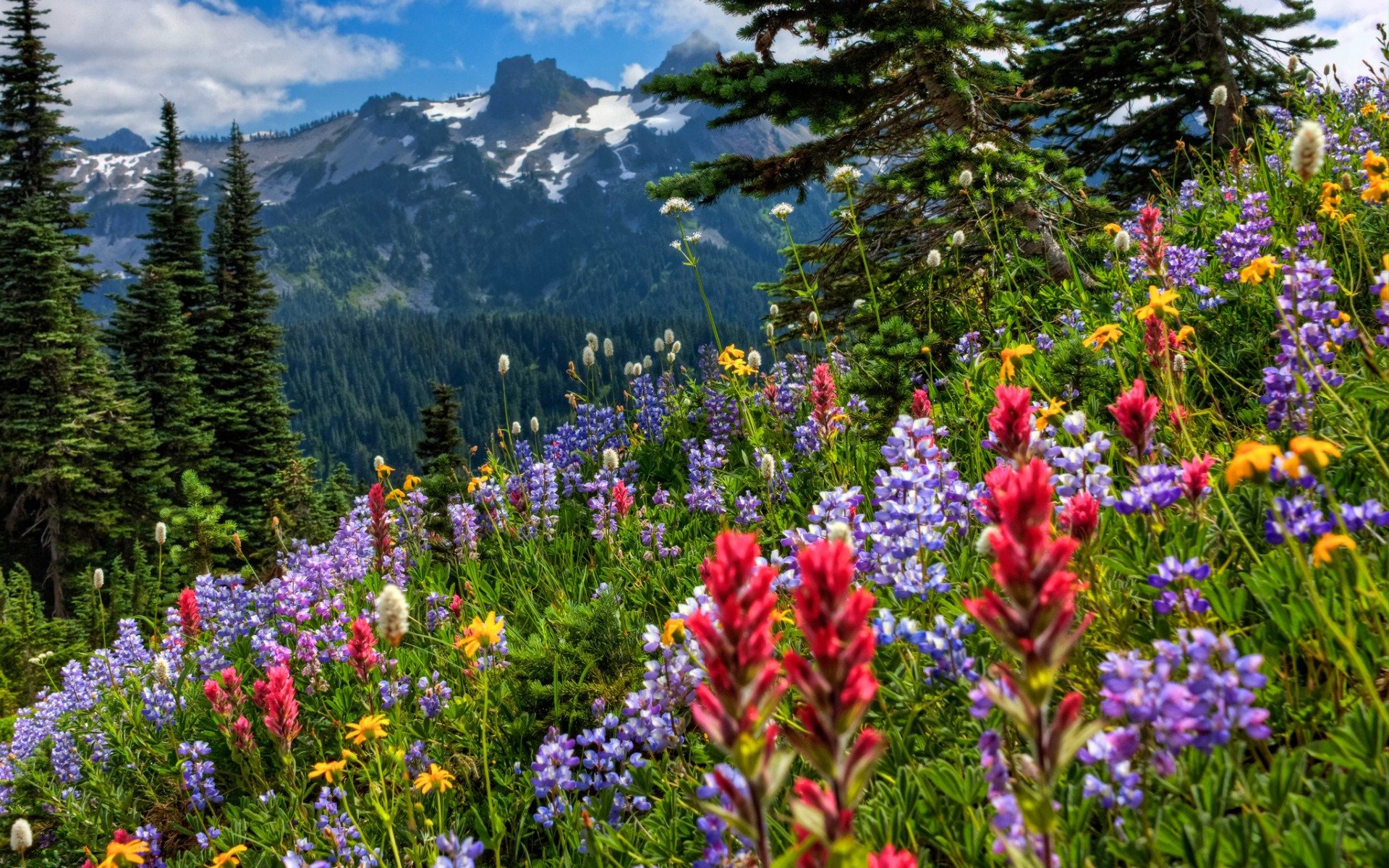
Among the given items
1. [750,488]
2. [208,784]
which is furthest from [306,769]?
[750,488]

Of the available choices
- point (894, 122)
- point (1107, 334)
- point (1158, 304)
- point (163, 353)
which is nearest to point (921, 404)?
point (1107, 334)

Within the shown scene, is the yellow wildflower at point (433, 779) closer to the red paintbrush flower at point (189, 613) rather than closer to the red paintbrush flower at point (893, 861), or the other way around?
the red paintbrush flower at point (893, 861)

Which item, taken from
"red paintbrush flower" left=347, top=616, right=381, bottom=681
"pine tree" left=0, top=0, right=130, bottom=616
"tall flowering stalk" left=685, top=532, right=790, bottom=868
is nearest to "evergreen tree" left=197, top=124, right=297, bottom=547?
"pine tree" left=0, top=0, right=130, bottom=616

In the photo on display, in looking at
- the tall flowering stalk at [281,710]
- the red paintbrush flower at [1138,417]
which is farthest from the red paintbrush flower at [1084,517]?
the tall flowering stalk at [281,710]

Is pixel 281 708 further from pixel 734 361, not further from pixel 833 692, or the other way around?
pixel 734 361

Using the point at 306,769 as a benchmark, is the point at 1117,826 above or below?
above

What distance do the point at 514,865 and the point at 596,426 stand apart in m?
5.27

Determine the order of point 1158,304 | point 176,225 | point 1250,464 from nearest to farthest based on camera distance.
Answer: point 1250,464 → point 1158,304 → point 176,225

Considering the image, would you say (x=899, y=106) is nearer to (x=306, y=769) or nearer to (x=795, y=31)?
(x=795, y=31)

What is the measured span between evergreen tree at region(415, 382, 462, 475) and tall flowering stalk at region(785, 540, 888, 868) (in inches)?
314

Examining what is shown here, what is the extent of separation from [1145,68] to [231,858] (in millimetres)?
15516

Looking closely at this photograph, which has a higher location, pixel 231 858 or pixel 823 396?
pixel 823 396

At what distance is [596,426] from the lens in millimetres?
7945

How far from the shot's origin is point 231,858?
128 inches
